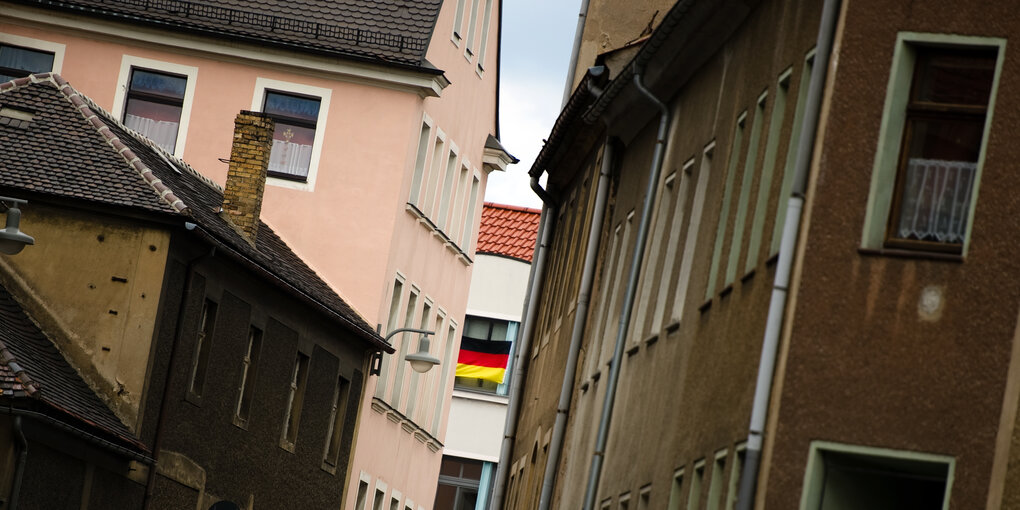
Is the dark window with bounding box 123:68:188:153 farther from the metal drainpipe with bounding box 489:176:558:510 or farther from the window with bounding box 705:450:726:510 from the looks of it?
the window with bounding box 705:450:726:510

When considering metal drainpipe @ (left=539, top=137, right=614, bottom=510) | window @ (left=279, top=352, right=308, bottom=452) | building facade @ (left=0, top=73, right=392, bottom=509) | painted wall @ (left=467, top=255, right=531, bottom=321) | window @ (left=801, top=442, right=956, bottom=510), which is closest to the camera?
window @ (left=801, top=442, right=956, bottom=510)

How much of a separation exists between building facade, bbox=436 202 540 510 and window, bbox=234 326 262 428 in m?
27.1

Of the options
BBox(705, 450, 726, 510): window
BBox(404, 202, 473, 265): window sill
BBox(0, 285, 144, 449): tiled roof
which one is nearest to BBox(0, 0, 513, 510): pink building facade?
BBox(404, 202, 473, 265): window sill

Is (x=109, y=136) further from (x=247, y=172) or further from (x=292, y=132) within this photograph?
(x=292, y=132)

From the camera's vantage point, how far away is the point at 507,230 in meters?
66.3

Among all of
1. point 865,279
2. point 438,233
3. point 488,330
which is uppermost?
point 438,233

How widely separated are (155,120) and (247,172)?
899 cm

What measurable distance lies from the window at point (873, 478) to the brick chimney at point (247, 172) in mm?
22985

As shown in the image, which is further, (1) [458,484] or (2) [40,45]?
(1) [458,484]

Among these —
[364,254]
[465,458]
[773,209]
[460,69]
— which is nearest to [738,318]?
[773,209]

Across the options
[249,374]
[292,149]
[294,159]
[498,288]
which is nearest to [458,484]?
[498,288]

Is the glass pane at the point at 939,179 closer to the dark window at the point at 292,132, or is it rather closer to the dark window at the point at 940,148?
the dark window at the point at 940,148

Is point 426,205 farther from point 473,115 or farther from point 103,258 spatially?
point 103,258

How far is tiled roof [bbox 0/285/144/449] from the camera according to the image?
25.7 meters
